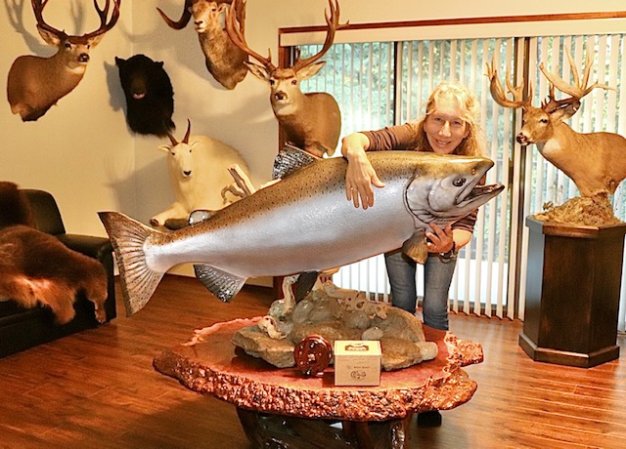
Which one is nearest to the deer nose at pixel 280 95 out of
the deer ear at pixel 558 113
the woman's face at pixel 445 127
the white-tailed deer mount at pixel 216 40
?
the white-tailed deer mount at pixel 216 40

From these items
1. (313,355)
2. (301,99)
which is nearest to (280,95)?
(301,99)

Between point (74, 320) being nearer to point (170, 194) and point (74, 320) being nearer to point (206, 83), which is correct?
point (170, 194)

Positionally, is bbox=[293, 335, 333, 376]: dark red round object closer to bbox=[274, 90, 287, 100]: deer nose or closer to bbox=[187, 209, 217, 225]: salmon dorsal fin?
bbox=[187, 209, 217, 225]: salmon dorsal fin

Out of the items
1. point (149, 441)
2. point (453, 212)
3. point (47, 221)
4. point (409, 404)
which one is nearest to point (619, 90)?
point (453, 212)

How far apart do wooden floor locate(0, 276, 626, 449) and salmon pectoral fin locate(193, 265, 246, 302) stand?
2.62ft

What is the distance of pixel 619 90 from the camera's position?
4.10 meters

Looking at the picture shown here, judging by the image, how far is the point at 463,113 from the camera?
7.63 ft

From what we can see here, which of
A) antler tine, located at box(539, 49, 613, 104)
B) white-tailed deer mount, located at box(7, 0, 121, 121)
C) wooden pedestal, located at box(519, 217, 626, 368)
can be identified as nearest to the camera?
wooden pedestal, located at box(519, 217, 626, 368)

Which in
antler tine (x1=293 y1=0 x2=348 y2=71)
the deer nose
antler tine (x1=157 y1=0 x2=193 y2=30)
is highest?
antler tine (x1=157 y1=0 x2=193 y2=30)

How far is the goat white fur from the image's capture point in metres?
4.91

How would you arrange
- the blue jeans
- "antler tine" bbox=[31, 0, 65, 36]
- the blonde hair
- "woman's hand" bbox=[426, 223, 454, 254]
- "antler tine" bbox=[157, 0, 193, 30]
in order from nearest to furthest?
"woman's hand" bbox=[426, 223, 454, 254] < the blonde hair < the blue jeans < "antler tine" bbox=[31, 0, 65, 36] < "antler tine" bbox=[157, 0, 193, 30]

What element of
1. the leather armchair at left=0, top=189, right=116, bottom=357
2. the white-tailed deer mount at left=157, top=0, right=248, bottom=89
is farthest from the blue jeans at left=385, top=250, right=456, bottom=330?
the white-tailed deer mount at left=157, top=0, right=248, bottom=89

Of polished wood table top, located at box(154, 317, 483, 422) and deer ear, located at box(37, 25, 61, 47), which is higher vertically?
deer ear, located at box(37, 25, 61, 47)

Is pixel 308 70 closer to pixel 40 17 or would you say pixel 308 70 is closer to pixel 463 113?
pixel 40 17
